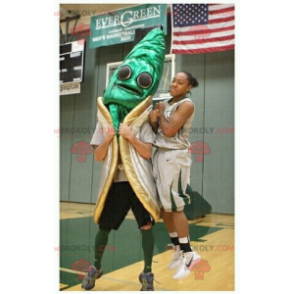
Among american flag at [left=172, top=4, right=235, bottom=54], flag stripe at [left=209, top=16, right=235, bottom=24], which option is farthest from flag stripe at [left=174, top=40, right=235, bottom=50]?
flag stripe at [left=209, top=16, right=235, bottom=24]

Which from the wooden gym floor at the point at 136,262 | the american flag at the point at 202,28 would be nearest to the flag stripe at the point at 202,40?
the american flag at the point at 202,28

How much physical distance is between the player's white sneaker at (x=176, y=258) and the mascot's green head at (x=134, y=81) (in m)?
0.74

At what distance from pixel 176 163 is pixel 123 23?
3.41 ft

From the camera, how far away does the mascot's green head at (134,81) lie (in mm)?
1850

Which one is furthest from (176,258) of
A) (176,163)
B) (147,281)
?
(176,163)

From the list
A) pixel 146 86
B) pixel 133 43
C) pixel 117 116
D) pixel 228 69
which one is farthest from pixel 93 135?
pixel 228 69

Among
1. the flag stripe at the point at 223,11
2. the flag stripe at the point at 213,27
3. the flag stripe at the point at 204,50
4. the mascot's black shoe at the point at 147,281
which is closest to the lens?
the mascot's black shoe at the point at 147,281

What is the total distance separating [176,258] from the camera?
1.87 metres

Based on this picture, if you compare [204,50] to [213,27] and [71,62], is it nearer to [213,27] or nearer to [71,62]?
[213,27]

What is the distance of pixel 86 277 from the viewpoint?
1.85m

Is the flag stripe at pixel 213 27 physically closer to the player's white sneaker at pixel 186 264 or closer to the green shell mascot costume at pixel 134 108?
the green shell mascot costume at pixel 134 108

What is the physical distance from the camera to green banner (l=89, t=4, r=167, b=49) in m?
2.10

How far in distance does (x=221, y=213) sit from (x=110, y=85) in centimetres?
117

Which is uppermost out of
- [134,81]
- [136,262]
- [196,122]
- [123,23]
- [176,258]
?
[123,23]
